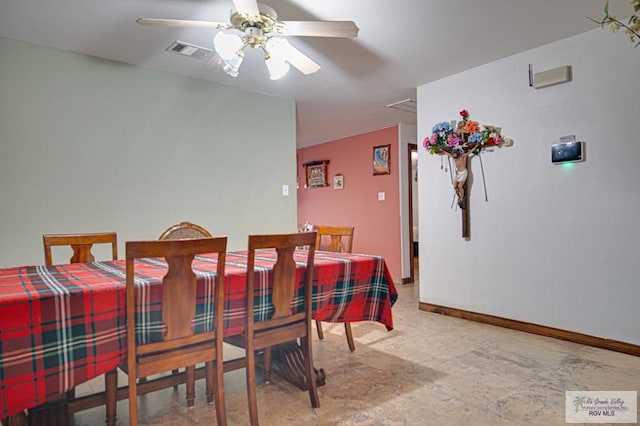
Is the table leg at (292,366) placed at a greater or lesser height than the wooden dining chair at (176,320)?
lesser

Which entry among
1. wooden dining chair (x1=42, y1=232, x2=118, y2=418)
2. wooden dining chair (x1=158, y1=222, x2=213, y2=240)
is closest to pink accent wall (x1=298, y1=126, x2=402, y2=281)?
wooden dining chair (x1=158, y1=222, x2=213, y2=240)

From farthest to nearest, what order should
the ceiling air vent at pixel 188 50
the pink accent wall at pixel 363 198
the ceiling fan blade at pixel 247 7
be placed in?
the pink accent wall at pixel 363 198, the ceiling air vent at pixel 188 50, the ceiling fan blade at pixel 247 7

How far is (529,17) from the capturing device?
2514 mm

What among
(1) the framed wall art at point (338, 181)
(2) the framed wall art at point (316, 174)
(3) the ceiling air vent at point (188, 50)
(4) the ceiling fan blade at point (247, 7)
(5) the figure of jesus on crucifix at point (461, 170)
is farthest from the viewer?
(2) the framed wall art at point (316, 174)

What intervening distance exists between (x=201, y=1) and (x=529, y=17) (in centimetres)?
210

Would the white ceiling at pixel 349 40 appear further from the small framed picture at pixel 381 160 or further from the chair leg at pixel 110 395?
the chair leg at pixel 110 395

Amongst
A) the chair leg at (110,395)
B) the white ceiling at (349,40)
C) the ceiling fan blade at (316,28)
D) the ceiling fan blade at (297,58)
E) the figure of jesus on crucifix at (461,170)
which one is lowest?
the chair leg at (110,395)

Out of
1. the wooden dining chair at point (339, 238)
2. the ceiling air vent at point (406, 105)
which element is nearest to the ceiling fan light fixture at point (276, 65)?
the wooden dining chair at point (339, 238)

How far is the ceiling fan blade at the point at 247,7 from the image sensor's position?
5.99 ft

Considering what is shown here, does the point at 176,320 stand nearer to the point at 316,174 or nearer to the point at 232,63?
the point at 232,63

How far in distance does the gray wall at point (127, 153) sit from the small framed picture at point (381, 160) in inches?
71.4

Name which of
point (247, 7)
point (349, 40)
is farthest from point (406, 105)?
point (247, 7)

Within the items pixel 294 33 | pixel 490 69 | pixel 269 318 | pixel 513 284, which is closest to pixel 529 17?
pixel 490 69

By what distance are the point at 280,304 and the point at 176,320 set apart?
0.49 m
